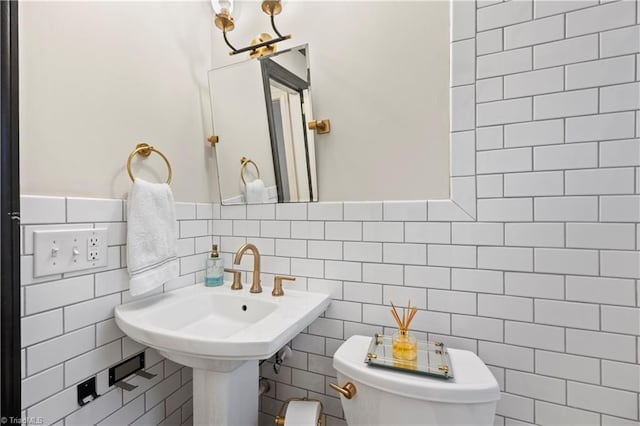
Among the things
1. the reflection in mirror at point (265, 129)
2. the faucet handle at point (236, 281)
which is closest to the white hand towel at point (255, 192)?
the reflection in mirror at point (265, 129)

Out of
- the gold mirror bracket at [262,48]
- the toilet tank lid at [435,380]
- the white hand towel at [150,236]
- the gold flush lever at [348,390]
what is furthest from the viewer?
the gold mirror bracket at [262,48]

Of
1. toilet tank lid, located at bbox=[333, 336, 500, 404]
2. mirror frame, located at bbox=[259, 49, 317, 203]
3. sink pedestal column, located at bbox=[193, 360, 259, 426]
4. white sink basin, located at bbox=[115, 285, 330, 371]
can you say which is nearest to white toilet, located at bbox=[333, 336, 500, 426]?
toilet tank lid, located at bbox=[333, 336, 500, 404]

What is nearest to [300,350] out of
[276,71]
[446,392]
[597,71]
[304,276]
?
[304,276]

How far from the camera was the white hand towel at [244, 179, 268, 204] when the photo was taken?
4.24 ft

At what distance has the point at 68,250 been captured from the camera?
84cm

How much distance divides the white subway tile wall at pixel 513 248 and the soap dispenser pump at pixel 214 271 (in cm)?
33

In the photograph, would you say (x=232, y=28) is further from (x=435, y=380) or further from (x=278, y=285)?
(x=435, y=380)

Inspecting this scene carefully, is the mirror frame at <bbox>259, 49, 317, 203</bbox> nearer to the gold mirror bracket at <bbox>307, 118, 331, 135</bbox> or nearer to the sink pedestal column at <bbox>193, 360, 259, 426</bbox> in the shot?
the gold mirror bracket at <bbox>307, 118, 331, 135</bbox>

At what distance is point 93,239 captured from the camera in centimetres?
90

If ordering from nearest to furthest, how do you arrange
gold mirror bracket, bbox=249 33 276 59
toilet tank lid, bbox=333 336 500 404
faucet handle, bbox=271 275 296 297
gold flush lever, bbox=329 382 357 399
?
toilet tank lid, bbox=333 336 500 404, gold flush lever, bbox=329 382 357 399, faucet handle, bbox=271 275 296 297, gold mirror bracket, bbox=249 33 276 59

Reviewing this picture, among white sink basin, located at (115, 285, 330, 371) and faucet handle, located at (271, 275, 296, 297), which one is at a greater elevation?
faucet handle, located at (271, 275, 296, 297)

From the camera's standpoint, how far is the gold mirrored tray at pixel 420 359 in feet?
2.59

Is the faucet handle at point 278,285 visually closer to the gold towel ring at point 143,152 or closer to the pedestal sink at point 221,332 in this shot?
the pedestal sink at point 221,332

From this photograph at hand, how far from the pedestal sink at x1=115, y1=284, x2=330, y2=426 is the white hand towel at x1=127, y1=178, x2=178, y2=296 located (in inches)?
4.2
